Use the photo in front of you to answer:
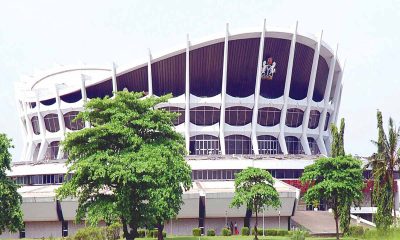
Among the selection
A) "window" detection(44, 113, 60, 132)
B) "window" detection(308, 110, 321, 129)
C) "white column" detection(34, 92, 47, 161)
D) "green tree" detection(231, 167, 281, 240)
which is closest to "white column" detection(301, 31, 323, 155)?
"window" detection(308, 110, 321, 129)

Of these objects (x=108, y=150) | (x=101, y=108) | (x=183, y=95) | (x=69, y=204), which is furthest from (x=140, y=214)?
(x=183, y=95)

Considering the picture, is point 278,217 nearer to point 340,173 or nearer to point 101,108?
point 340,173

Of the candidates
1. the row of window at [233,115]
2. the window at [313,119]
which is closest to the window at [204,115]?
the row of window at [233,115]

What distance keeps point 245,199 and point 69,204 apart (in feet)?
64.9

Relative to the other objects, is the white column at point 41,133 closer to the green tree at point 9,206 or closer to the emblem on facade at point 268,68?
the emblem on facade at point 268,68

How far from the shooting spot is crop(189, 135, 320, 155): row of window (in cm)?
8488

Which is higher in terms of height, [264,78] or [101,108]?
[264,78]

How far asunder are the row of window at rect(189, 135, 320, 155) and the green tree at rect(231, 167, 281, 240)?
40514 millimetres

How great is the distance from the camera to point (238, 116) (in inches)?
3334

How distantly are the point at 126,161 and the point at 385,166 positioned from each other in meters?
18.9

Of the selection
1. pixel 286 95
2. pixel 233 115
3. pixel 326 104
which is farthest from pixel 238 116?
pixel 326 104

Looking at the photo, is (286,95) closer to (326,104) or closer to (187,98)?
(326,104)

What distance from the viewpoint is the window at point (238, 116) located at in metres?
84.1

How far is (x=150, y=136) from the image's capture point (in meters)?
36.6
